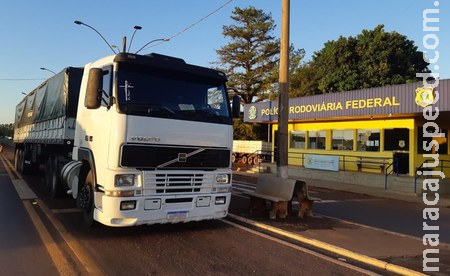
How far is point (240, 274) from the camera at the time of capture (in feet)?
18.3

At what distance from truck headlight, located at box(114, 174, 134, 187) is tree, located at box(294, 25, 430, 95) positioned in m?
35.2

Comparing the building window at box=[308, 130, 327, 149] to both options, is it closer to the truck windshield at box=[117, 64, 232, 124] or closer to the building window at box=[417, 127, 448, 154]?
the building window at box=[417, 127, 448, 154]

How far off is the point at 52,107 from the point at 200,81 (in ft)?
21.9

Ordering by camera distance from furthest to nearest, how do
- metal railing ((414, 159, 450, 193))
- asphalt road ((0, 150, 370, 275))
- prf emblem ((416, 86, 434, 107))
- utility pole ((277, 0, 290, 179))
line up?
1. metal railing ((414, 159, 450, 193))
2. prf emblem ((416, 86, 434, 107))
3. utility pole ((277, 0, 290, 179))
4. asphalt road ((0, 150, 370, 275))

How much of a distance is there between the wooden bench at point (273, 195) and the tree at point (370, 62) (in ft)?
102

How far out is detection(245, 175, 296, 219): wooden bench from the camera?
31.4ft

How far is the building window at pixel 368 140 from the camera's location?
72.5ft

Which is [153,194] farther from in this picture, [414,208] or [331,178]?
[331,178]

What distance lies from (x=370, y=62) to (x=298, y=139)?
54.1 ft

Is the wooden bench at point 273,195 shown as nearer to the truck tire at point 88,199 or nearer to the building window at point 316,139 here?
the truck tire at point 88,199

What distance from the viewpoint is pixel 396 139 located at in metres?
21.2

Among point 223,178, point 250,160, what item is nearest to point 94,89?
point 223,178

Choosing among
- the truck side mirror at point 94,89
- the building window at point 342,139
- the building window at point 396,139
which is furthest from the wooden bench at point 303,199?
the building window at point 342,139

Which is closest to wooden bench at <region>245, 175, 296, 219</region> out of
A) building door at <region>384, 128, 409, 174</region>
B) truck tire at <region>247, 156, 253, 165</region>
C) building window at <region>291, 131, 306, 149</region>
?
building door at <region>384, 128, 409, 174</region>
